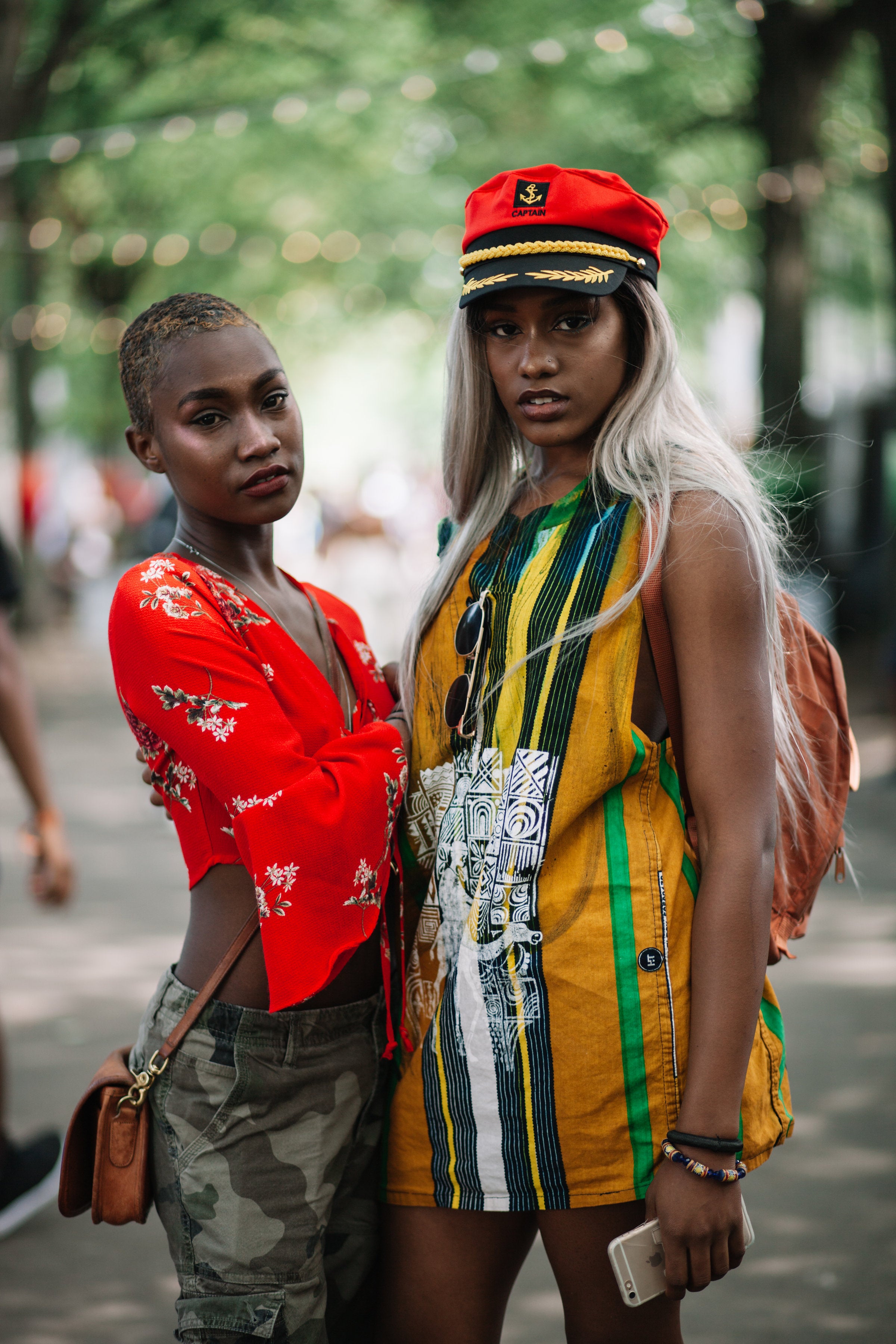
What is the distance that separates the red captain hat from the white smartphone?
133 centimetres

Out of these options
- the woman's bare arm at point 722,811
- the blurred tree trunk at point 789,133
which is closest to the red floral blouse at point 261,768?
the woman's bare arm at point 722,811

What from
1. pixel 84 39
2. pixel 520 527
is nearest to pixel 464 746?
pixel 520 527

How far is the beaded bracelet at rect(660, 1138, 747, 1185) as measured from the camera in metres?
1.77

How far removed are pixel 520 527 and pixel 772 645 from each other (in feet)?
1.43

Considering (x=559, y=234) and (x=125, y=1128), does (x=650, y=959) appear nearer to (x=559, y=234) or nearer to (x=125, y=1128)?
(x=125, y=1128)

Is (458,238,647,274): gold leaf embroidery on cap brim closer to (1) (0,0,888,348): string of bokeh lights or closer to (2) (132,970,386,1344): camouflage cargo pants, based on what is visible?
(2) (132,970,386,1344): camouflage cargo pants

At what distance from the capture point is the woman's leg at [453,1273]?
6.45ft

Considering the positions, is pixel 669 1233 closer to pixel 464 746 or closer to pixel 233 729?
pixel 464 746

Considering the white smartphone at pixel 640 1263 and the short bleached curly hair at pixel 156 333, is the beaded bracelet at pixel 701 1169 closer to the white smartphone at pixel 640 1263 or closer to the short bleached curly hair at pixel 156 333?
the white smartphone at pixel 640 1263

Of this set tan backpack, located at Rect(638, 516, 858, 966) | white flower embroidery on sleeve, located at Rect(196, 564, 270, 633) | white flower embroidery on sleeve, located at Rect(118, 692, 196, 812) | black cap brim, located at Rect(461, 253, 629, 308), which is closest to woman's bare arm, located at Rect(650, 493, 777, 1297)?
tan backpack, located at Rect(638, 516, 858, 966)

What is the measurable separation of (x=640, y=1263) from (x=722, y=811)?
625 millimetres

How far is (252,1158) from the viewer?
6.31 ft

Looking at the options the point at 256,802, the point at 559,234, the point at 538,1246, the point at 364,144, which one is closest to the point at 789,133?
the point at 364,144

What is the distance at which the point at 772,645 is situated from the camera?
1.99 metres
